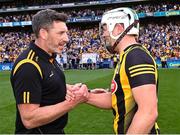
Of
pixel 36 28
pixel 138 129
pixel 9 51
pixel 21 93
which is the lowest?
pixel 9 51

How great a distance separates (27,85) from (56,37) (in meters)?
0.65

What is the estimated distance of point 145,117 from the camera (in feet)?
11.1

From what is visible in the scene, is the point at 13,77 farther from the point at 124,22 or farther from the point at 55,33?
the point at 124,22

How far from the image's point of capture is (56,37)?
4219 millimetres

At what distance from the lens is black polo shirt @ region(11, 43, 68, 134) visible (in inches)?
153

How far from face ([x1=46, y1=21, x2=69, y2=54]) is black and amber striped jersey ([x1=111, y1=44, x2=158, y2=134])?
2.59 ft

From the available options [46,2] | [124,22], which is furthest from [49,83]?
[46,2]

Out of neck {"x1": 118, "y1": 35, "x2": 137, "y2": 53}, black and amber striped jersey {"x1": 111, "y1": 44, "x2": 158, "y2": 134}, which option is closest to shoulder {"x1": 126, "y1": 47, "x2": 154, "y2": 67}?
black and amber striped jersey {"x1": 111, "y1": 44, "x2": 158, "y2": 134}

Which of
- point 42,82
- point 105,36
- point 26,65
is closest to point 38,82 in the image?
point 42,82

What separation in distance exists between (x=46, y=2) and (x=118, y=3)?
13.2 meters

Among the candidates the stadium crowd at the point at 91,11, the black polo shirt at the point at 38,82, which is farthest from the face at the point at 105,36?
the stadium crowd at the point at 91,11

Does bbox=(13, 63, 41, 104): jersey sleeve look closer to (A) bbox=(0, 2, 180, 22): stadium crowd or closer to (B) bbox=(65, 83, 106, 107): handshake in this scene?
(B) bbox=(65, 83, 106, 107): handshake

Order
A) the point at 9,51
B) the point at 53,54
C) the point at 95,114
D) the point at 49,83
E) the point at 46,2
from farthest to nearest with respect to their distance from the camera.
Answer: the point at 46,2, the point at 9,51, the point at 95,114, the point at 53,54, the point at 49,83

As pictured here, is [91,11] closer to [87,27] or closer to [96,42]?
[87,27]
